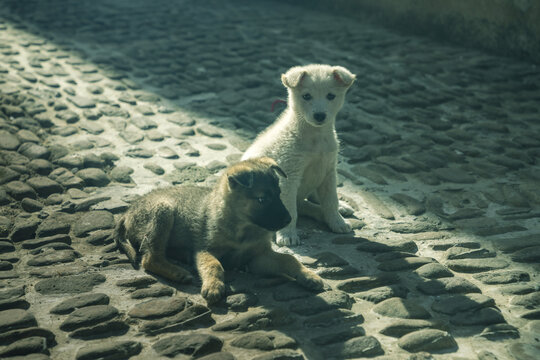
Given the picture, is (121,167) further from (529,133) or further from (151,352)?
(529,133)

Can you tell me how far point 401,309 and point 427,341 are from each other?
44 cm

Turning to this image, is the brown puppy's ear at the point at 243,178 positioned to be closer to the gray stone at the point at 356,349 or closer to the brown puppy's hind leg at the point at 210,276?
the brown puppy's hind leg at the point at 210,276

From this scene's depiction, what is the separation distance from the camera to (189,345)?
160 inches

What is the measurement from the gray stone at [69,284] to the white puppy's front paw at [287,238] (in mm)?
1605

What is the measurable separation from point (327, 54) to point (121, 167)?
5.00 meters

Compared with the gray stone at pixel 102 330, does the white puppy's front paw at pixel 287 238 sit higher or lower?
higher

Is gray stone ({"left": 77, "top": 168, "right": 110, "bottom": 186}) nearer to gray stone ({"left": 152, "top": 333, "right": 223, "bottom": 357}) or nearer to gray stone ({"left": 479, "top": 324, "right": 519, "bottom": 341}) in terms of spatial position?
gray stone ({"left": 152, "top": 333, "right": 223, "bottom": 357})

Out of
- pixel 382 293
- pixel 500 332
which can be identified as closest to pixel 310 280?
pixel 382 293

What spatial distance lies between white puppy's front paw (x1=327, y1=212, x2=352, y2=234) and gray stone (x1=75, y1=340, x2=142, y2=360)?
246 centimetres

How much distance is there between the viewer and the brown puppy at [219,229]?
16.1 ft

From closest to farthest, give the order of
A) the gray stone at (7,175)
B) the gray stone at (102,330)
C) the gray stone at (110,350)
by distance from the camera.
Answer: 1. the gray stone at (110,350)
2. the gray stone at (102,330)
3. the gray stone at (7,175)

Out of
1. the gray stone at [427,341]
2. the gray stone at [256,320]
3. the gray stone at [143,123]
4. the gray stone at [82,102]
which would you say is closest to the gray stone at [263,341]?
the gray stone at [256,320]

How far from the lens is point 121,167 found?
23.9 ft

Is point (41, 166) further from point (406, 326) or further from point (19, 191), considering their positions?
point (406, 326)
